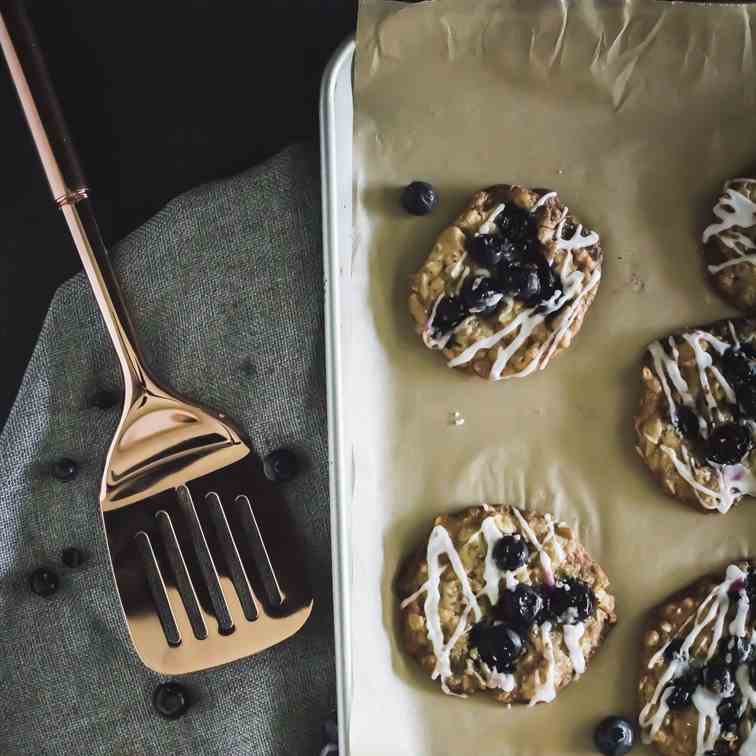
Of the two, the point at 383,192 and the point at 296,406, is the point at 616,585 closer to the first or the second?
the point at 296,406

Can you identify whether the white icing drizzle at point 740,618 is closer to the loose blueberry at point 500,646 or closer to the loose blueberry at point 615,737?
the loose blueberry at point 615,737

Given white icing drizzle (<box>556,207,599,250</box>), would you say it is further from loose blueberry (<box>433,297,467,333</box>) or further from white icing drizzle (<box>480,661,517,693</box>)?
white icing drizzle (<box>480,661,517,693</box>)

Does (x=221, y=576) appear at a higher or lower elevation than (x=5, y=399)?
lower

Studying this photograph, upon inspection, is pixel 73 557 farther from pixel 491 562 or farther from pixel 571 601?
pixel 571 601

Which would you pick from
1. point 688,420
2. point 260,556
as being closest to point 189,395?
point 260,556

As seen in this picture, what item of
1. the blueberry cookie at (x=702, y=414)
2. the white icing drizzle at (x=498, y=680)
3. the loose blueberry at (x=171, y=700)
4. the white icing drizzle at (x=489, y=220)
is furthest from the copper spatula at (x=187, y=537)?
the blueberry cookie at (x=702, y=414)

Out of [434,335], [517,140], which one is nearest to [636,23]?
[517,140]

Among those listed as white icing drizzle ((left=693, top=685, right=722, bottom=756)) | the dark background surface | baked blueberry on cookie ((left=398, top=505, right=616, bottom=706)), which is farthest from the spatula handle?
white icing drizzle ((left=693, top=685, right=722, bottom=756))
